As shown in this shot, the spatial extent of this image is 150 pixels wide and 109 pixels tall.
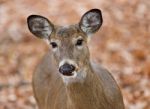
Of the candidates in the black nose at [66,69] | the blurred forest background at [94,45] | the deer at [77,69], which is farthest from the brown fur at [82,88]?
the blurred forest background at [94,45]

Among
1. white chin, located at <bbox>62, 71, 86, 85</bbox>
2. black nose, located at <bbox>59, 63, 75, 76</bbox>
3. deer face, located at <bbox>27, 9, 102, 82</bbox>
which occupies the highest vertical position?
deer face, located at <bbox>27, 9, 102, 82</bbox>

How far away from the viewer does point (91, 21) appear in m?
5.63

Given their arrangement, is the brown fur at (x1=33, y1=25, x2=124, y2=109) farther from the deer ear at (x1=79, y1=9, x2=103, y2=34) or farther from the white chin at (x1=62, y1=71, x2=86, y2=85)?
the deer ear at (x1=79, y1=9, x2=103, y2=34)

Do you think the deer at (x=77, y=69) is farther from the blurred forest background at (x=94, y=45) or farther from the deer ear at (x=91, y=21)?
the blurred forest background at (x=94, y=45)

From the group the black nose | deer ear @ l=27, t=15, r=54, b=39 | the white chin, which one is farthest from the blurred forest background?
the black nose

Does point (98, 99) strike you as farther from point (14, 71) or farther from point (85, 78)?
point (14, 71)

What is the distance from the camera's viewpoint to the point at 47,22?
5.67 meters

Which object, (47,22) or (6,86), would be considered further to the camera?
(6,86)

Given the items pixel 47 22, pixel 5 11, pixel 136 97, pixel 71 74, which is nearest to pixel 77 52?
pixel 71 74

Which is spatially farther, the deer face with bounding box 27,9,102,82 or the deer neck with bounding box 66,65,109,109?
the deer neck with bounding box 66,65,109,109

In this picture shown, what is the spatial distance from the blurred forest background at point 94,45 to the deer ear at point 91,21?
7.20ft

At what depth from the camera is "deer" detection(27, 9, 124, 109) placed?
523 cm

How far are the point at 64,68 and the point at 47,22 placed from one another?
77cm

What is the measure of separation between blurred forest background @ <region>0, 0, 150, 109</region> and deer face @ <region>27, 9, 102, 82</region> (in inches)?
89.6
